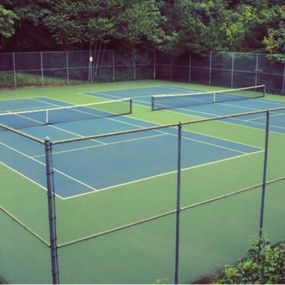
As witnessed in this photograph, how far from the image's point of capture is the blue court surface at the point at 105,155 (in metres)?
13.1

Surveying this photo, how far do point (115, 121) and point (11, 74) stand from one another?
14881 mm

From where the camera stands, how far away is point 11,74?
109 feet

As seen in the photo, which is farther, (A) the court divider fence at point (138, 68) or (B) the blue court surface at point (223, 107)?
(A) the court divider fence at point (138, 68)

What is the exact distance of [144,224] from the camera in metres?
9.98

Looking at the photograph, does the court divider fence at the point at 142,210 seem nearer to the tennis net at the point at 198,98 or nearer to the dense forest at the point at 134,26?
the tennis net at the point at 198,98

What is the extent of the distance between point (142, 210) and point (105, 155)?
4.54 metres

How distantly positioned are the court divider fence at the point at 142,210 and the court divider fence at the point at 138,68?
50.0 feet

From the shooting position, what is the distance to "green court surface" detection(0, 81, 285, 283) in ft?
26.4

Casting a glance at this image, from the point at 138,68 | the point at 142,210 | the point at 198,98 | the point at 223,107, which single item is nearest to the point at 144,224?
the point at 142,210

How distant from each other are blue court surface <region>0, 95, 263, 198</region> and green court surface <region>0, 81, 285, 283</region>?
→ 1.01 ft

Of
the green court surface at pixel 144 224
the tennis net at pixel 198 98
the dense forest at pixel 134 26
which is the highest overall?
the dense forest at pixel 134 26

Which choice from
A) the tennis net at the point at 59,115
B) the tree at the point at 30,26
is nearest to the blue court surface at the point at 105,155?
the tennis net at the point at 59,115

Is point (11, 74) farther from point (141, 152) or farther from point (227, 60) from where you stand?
point (141, 152)

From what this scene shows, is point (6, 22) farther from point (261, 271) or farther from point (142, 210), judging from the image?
point (261, 271)
